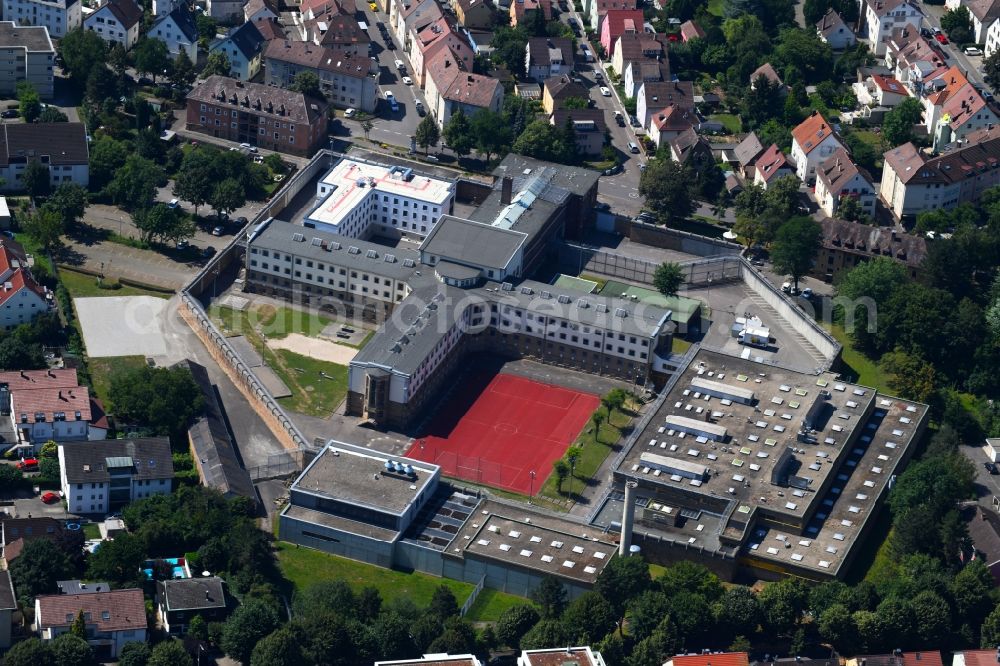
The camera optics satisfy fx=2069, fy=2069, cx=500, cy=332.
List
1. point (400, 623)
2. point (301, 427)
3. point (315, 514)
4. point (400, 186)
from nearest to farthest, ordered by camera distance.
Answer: point (400, 623)
point (315, 514)
point (301, 427)
point (400, 186)

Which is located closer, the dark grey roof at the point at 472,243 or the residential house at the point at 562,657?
the residential house at the point at 562,657

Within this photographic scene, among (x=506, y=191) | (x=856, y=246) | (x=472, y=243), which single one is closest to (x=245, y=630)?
(x=472, y=243)

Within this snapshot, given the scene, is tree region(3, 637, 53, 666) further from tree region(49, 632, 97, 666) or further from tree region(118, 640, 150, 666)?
tree region(118, 640, 150, 666)

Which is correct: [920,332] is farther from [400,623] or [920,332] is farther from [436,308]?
[400,623]

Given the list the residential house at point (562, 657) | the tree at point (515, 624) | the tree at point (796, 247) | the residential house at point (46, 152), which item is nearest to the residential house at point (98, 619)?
the tree at point (515, 624)

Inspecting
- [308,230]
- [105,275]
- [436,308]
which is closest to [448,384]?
[436,308]

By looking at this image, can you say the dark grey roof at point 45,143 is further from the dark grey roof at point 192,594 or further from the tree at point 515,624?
the tree at point 515,624

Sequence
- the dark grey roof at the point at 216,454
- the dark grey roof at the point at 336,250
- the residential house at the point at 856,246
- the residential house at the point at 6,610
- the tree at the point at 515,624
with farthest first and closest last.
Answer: the residential house at the point at 856,246 < the dark grey roof at the point at 336,250 < the dark grey roof at the point at 216,454 < the tree at the point at 515,624 < the residential house at the point at 6,610
